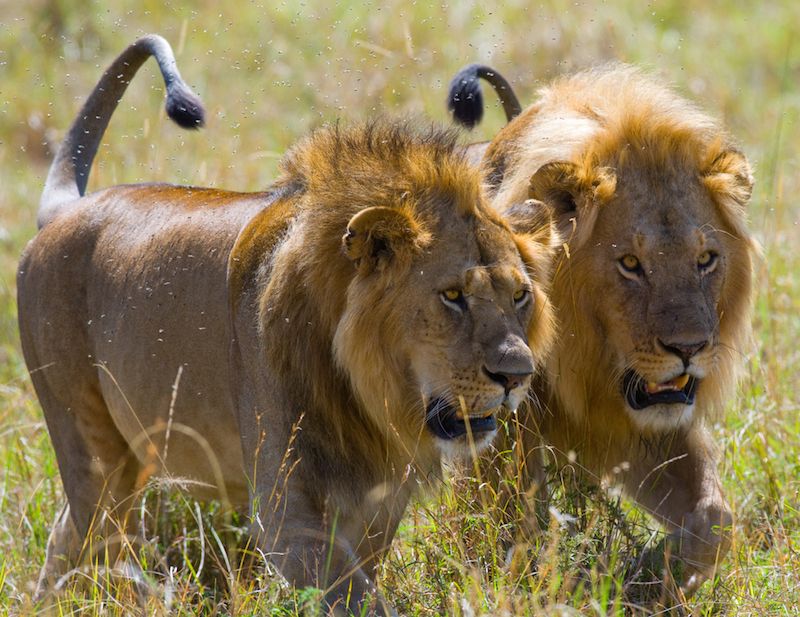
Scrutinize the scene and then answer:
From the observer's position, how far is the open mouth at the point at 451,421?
3.18m

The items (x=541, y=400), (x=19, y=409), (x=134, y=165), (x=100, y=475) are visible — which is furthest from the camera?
(x=134, y=165)

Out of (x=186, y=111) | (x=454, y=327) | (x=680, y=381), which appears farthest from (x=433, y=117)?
(x=454, y=327)

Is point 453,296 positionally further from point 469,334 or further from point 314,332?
point 314,332

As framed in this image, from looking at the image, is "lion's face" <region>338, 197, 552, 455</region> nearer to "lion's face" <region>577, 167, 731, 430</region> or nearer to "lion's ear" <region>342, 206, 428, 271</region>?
"lion's ear" <region>342, 206, 428, 271</region>

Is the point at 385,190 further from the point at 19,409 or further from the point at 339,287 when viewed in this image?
the point at 19,409

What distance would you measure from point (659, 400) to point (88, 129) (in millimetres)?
2287

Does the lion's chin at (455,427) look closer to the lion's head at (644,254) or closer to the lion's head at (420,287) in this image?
the lion's head at (420,287)

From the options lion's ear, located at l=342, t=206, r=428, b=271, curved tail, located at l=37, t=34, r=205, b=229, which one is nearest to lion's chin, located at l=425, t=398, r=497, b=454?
lion's ear, located at l=342, t=206, r=428, b=271

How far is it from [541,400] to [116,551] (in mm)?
1540

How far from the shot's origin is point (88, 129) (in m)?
4.80

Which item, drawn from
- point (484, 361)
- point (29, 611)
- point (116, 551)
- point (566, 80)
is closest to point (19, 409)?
point (116, 551)

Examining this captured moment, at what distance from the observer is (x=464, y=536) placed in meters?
3.65

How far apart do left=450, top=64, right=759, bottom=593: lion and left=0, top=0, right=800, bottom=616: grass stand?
0.18 meters

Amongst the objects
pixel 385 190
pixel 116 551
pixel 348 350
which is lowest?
pixel 116 551
